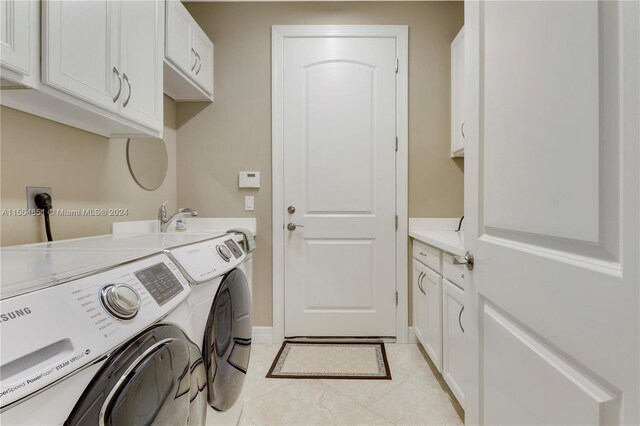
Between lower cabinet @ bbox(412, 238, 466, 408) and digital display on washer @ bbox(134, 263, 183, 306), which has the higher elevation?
digital display on washer @ bbox(134, 263, 183, 306)

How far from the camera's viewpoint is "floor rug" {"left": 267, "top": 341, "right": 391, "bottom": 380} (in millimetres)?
1982

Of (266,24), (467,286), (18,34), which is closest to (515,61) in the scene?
(467,286)

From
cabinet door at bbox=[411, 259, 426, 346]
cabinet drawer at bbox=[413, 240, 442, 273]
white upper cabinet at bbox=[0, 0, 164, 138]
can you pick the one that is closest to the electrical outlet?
white upper cabinet at bbox=[0, 0, 164, 138]

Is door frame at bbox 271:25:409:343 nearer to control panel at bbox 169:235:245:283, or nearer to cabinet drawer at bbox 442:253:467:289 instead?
cabinet drawer at bbox 442:253:467:289

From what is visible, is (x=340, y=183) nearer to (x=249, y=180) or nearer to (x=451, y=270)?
(x=249, y=180)

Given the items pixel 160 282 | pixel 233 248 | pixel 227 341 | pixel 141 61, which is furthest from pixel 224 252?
pixel 141 61

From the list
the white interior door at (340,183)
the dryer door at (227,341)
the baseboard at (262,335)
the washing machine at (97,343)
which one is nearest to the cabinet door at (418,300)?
the white interior door at (340,183)

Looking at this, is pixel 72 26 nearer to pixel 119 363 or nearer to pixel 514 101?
pixel 119 363

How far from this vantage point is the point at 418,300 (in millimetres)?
2314

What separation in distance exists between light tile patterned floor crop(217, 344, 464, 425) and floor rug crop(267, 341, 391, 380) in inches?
2.4

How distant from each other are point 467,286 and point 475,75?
65cm

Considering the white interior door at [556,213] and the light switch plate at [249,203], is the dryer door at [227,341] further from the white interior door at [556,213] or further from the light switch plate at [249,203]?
the light switch plate at [249,203]

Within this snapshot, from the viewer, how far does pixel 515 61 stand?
736mm

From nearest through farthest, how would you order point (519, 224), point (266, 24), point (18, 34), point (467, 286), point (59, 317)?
point (59, 317) → point (519, 224) → point (18, 34) → point (467, 286) → point (266, 24)
